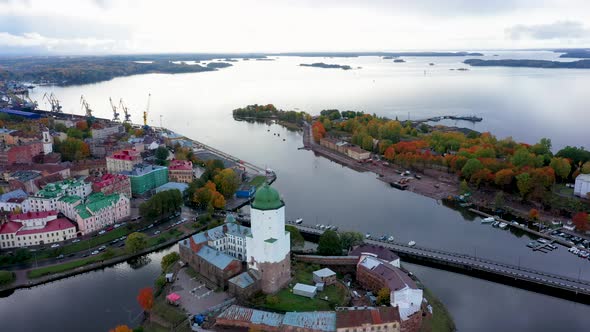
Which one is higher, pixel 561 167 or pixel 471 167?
pixel 561 167

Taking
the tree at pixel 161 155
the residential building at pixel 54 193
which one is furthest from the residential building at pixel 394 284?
the tree at pixel 161 155

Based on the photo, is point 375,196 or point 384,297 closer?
point 384,297

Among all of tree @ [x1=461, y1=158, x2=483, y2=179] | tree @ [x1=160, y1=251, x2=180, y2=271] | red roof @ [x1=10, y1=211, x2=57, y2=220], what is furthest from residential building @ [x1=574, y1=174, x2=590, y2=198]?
red roof @ [x1=10, y1=211, x2=57, y2=220]

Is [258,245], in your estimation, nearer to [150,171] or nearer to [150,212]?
[150,212]

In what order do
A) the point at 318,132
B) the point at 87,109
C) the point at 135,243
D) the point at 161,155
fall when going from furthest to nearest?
the point at 87,109
the point at 318,132
the point at 161,155
the point at 135,243

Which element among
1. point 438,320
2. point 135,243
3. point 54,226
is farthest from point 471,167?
point 54,226

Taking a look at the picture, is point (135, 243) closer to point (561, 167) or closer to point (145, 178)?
point (145, 178)

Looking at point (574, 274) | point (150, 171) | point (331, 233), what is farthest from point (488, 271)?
point (150, 171)
